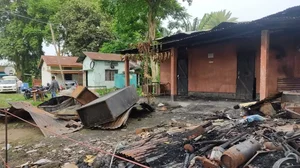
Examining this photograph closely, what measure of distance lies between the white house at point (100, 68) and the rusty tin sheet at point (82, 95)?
14.1m

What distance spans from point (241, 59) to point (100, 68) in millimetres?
16103

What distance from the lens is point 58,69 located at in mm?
26922

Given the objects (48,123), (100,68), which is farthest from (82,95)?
(100,68)

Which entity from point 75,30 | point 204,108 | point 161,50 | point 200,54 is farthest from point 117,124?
point 75,30

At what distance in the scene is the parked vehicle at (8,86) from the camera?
21.2 metres

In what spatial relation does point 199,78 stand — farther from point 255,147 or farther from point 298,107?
point 255,147

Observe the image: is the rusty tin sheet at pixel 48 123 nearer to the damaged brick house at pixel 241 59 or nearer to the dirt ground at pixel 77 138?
the dirt ground at pixel 77 138

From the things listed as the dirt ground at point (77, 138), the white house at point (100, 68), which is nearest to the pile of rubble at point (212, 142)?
the dirt ground at point (77, 138)

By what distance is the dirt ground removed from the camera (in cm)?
453

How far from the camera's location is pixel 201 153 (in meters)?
3.37

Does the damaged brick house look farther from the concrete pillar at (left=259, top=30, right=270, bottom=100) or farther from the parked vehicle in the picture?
the parked vehicle

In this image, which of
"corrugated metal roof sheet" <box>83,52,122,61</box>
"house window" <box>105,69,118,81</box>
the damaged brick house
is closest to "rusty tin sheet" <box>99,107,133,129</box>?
the damaged brick house

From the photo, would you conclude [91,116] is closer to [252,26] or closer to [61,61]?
[252,26]

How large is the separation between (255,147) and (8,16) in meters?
37.5
